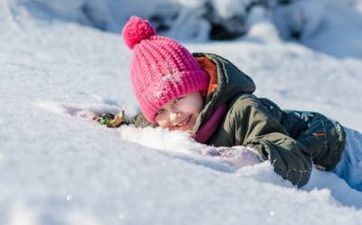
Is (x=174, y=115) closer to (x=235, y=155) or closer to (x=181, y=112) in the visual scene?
(x=181, y=112)

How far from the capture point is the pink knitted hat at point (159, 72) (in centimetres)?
207

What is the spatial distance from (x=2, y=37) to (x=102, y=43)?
61 cm

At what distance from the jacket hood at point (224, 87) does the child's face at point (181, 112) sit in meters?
0.03

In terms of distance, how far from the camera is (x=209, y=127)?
Result: 2025 mm

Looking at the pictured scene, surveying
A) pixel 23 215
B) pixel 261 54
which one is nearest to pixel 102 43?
pixel 261 54

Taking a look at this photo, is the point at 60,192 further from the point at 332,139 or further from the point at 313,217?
the point at 332,139

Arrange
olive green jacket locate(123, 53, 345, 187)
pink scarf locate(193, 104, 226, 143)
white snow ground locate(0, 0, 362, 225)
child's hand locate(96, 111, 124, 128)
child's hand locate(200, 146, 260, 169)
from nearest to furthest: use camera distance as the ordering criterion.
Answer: white snow ground locate(0, 0, 362, 225) → child's hand locate(200, 146, 260, 169) → olive green jacket locate(123, 53, 345, 187) → pink scarf locate(193, 104, 226, 143) → child's hand locate(96, 111, 124, 128)

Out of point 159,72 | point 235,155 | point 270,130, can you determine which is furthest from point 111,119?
point 235,155

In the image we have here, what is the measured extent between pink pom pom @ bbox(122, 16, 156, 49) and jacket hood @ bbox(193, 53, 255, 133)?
25 cm

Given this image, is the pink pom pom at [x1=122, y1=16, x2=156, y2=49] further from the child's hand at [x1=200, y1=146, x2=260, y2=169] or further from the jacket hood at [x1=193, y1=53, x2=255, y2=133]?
the child's hand at [x1=200, y1=146, x2=260, y2=169]

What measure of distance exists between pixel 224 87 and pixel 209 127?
117mm

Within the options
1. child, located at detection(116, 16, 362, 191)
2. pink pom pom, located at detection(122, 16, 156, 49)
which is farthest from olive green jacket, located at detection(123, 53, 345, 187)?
pink pom pom, located at detection(122, 16, 156, 49)

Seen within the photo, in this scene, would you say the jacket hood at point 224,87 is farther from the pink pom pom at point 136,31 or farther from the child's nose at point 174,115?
the pink pom pom at point 136,31

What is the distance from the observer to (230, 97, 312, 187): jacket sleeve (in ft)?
5.74
